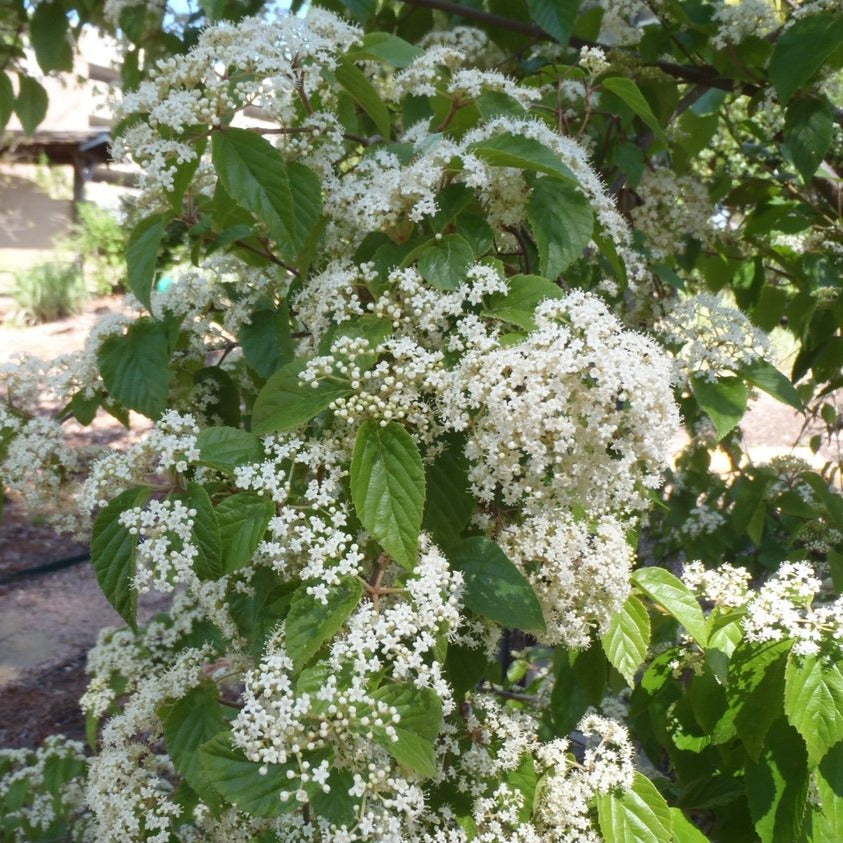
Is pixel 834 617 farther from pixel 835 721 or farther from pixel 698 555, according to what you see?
pixel 698 555

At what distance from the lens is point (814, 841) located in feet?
4.56

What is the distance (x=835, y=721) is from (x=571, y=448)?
0.53 meters

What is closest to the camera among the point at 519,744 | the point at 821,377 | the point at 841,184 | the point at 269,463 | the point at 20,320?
the point at 269,463

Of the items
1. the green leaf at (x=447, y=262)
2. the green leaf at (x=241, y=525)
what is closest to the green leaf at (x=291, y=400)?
the green leaf at (x=241, y=525)

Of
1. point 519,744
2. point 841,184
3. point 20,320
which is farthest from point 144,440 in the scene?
point 20,320

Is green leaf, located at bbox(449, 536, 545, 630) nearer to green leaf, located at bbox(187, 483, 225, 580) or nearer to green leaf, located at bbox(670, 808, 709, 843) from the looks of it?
green leaf, located at bbox(187, 483, 225, 580)

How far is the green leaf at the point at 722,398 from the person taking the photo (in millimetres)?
1677

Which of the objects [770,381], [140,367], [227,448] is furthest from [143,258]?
[770,381]

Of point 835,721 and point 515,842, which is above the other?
point 835,721

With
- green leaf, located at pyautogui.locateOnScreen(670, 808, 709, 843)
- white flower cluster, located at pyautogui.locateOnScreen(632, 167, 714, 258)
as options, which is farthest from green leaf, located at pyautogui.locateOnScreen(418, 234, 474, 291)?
white flower cluster, located at pyautogui.locateOnScreen(632, 167, 714, 258)

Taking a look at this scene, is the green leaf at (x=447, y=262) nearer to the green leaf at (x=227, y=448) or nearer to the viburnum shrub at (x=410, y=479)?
the viburnum shrub at (x=410, y=479)

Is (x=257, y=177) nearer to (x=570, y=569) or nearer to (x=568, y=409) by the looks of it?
(x=568, y=409)

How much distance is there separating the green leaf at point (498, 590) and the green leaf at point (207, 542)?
349mm

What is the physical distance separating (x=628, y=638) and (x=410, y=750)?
52 cm
